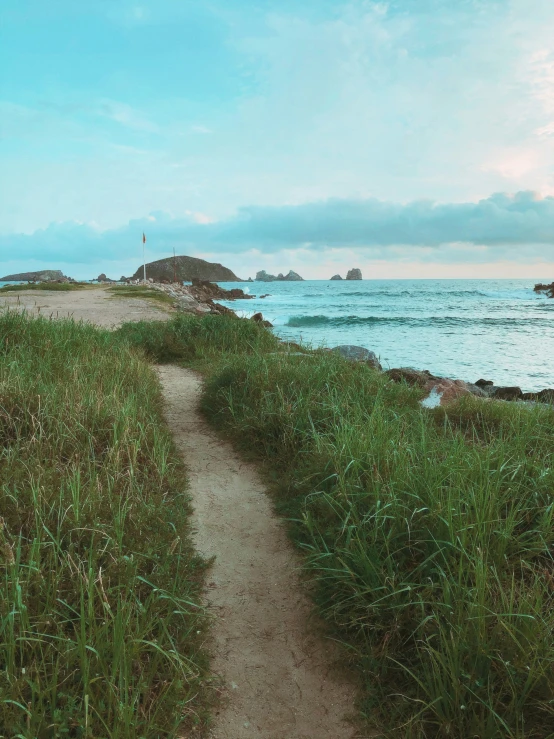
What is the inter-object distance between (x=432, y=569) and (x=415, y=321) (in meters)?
23.3

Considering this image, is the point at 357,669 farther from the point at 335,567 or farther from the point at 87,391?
the point at 87,391

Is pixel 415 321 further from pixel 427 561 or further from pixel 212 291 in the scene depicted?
pixel 427 561

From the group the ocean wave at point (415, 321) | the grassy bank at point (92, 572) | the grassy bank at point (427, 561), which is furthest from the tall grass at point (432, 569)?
the ocean wave at point (415, 321)

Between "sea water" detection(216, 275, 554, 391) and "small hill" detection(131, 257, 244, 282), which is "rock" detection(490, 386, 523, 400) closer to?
"sea water" detection(216, 275, 554, 391)

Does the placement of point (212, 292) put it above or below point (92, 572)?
above

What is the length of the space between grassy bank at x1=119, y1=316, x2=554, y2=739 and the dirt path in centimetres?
14

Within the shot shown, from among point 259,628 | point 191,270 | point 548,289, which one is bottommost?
point 259,628

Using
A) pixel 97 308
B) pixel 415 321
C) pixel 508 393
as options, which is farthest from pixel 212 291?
pixel 508 393

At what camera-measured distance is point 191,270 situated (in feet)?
303

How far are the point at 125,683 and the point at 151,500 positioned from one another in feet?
4.88

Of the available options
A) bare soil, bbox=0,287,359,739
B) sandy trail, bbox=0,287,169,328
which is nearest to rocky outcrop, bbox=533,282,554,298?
sandy trail, bbox=0,287,169,328

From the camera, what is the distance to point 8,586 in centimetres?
218

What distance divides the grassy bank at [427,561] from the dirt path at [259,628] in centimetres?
14

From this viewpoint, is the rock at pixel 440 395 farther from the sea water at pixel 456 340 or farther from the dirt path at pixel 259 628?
the dirt path at pixel 259 628
